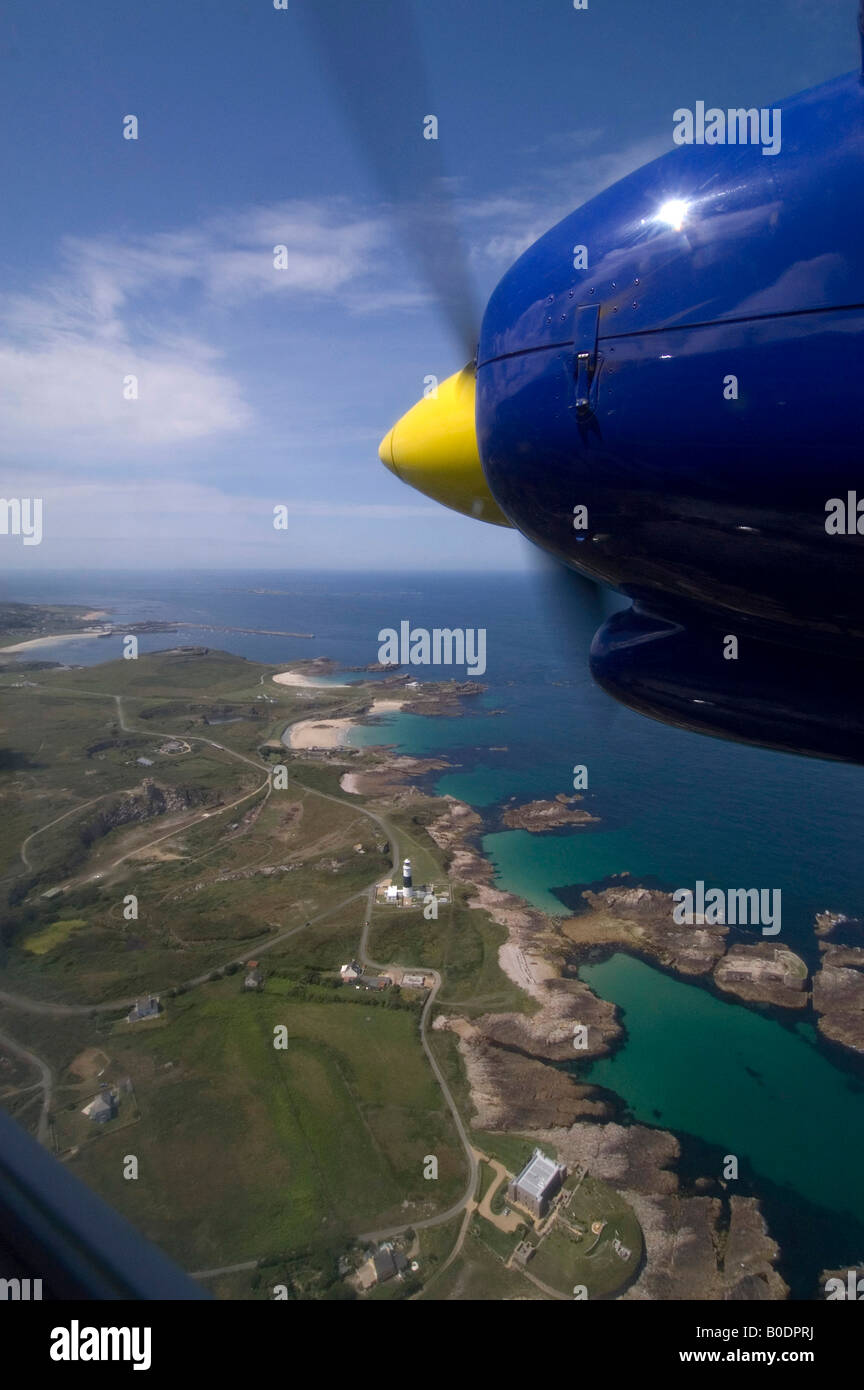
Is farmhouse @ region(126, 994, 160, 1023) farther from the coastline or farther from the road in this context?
the coastline

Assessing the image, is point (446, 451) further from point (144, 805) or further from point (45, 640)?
point (45, 640)

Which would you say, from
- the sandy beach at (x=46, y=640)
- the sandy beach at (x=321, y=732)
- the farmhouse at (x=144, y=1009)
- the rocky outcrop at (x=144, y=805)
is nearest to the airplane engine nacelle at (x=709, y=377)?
the farmhouse at (x=144, y=1009)

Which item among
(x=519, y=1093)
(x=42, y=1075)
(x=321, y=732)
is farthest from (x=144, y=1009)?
(x=321, y=732)

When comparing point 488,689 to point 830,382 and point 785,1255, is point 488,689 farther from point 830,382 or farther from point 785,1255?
point 830,382

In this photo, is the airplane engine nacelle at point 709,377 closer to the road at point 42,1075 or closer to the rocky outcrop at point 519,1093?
the rocky outcrop at point 519,1093

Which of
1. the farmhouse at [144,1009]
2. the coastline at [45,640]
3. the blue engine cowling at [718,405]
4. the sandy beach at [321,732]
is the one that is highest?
the coastline at [45,640]

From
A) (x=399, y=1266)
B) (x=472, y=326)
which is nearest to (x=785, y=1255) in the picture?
(x=399, y=1266)
